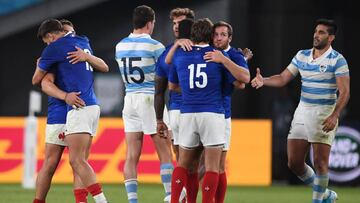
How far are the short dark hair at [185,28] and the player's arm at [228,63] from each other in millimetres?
582

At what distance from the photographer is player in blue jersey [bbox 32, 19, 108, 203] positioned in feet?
38.3

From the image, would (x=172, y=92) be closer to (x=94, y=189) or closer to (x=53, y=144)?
(x=53, y=144)

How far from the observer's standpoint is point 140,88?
12914 millimetres

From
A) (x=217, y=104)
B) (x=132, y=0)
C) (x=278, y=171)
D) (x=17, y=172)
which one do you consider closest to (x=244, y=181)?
(x=278, y=171)

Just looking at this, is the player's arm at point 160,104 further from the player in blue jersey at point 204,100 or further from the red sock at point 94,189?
the red sock at point 94,189

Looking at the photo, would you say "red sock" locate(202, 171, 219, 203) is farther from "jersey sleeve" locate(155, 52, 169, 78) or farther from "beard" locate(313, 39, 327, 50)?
"beard" locate(313, 39, 327, 50)

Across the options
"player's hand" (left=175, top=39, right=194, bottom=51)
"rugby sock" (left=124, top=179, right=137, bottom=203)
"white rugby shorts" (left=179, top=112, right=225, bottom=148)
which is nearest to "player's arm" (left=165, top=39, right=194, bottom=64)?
"player's hand" (left=175, top=39, right=194, bottom=51)

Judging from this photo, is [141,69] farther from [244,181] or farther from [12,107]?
[12,107]

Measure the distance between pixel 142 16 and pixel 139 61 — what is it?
527 millimetres

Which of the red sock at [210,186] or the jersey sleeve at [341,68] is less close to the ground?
the jersey sleeve at [341,68]

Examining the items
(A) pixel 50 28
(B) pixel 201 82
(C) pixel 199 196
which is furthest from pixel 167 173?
(C) pixel 199 196

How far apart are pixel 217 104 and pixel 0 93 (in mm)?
13822

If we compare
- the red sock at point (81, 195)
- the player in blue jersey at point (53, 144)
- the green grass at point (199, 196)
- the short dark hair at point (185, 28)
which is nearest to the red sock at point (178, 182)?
the red sock at point (81, 195)

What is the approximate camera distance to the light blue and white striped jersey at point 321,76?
13047mm
